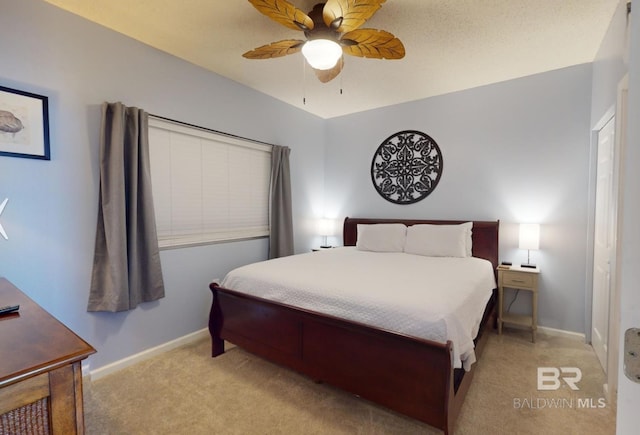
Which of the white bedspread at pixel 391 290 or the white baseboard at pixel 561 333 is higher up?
the white bedspread at pixel 391 290

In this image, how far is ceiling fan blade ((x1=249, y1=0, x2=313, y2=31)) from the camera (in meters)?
1.59

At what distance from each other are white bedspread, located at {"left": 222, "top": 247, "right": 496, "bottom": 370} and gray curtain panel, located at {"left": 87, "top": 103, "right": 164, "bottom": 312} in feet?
2.51

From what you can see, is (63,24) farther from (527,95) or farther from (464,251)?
(527,95)

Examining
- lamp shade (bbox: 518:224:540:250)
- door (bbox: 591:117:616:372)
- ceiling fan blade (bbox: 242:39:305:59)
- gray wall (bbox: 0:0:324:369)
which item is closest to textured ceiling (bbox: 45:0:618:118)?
gray wall (bbox: 0:0:324:369)

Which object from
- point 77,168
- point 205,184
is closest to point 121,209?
point 77,168

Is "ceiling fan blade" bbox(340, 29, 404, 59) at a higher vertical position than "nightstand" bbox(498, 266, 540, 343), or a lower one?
higher

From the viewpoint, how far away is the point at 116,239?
89.0 inches

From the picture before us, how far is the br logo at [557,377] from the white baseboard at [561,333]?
0.69 m

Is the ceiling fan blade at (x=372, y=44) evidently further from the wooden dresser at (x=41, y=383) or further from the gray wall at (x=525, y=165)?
the wooden dresser at (x=41, y=383)

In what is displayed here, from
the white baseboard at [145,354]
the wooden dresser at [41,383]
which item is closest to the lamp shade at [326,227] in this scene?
the white baseboard at [145,354]

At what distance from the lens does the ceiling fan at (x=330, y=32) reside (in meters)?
1.63

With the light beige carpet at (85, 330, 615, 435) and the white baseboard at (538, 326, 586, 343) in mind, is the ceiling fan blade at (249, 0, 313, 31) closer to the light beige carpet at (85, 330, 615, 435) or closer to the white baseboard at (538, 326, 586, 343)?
the light beige carpet at (85, 330, 615, 435)

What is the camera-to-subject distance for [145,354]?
2555 mm

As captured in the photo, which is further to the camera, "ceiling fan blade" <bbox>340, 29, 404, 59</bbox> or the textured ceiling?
the textured ceiling
